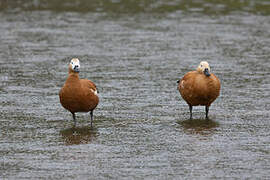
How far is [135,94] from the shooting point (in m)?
12.7

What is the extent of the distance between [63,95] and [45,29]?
11.0 m

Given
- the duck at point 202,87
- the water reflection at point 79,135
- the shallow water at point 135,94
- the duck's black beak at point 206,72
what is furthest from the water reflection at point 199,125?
the water reflection at point 79,135

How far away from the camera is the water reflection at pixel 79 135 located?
379 inches

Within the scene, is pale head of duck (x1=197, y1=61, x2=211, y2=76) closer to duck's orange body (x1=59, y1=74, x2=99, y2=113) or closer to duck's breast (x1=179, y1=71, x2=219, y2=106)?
duck's breast (x1=179, y1=71, x2=219, y2=106)

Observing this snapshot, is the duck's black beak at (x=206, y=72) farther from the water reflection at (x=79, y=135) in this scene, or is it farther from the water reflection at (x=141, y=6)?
the water reflection at (x=141, y=6)

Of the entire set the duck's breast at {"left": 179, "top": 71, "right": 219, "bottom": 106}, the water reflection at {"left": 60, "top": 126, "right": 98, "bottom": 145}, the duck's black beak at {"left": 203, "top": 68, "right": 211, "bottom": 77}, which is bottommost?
the water reflection at {"left": 60, "top": 126, "right": 98, "bottom": 145}

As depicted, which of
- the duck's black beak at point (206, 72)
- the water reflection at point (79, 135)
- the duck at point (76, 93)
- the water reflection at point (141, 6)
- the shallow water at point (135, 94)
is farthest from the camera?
the water reflection at point (141, 6)

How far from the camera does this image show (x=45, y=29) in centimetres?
2089

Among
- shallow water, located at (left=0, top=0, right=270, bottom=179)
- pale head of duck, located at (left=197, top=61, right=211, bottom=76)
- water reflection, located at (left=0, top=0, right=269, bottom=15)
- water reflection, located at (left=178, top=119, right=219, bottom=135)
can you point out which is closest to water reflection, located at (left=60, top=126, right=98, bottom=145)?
shallow water, located at (left=0, top=0, right=270, bottom=179)

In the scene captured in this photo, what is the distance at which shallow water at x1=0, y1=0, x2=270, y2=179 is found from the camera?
27.8ft

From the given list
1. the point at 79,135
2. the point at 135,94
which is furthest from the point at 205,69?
the point at 135,94

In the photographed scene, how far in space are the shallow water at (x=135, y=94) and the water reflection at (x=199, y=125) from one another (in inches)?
0.6

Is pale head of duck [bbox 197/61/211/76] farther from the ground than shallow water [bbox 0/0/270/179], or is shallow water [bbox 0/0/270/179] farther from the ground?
A: pale head of duck [bbox 197/61/211/76]

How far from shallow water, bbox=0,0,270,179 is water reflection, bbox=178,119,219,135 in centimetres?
2
